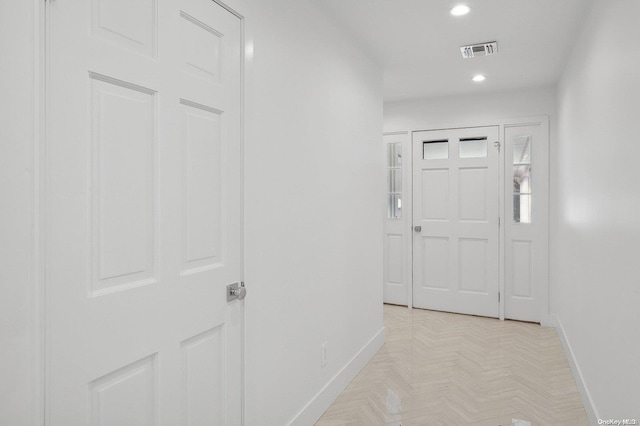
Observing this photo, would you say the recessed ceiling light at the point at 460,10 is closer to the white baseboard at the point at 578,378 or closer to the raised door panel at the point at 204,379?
the raised door panel at the point at 204,379

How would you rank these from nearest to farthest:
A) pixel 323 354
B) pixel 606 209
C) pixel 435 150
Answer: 1. pixel 606 209
2. pixel 323 354
3. pixel 435 150

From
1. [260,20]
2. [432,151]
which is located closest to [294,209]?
[260,20]

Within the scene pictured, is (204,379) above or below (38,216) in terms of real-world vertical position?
below

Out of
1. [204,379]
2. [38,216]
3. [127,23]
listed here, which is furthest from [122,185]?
[204,379]

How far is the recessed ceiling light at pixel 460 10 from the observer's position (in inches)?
101

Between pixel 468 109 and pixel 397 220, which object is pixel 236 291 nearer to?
pixel 397 220

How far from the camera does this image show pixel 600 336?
7.27 feet

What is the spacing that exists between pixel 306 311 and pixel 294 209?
1.98 ft

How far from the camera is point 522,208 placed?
176 inches

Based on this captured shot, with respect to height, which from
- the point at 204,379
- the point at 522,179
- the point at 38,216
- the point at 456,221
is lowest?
the point at 204,379

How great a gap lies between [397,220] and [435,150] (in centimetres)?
95

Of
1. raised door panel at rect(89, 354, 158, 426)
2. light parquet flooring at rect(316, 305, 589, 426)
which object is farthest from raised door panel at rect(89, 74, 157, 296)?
light parquet flooring at rect(316, 305, 589, 426)

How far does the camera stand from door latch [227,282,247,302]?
171 cm

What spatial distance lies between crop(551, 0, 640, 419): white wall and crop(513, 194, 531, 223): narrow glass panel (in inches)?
41.5
